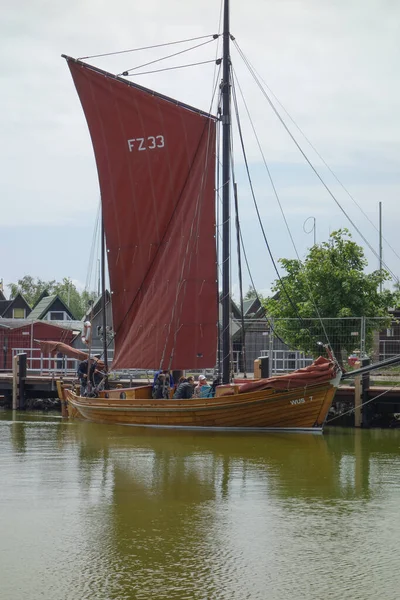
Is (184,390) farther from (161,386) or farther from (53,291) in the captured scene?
(53,291)

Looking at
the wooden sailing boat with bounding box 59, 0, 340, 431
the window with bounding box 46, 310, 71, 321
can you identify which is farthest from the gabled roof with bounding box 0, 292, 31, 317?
the wooden sailing boat with bounding box 59, 0, 340, 431

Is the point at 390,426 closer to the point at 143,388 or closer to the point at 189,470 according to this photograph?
the point at 143,388

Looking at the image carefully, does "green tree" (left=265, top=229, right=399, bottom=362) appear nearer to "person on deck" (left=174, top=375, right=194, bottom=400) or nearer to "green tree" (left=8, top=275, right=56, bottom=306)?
"person on deck" (left=174, top=375, right=194, bottom=400)

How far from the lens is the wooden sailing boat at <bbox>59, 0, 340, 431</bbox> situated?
2869cm

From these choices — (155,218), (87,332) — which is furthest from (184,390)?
(87,332)

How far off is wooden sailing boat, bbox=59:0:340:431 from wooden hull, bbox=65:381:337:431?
0.14 feet

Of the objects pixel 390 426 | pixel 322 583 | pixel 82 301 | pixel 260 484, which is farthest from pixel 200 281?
pixel 82 301

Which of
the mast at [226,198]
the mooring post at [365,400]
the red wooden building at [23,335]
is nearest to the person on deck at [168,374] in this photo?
the mast at [226,198]

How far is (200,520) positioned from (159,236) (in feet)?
53.5

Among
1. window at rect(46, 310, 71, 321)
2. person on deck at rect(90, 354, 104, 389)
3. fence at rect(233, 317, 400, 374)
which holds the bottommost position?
person on deck at rect(90, 354, 104, 389)

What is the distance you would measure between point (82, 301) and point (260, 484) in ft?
341

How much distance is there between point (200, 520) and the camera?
14.8m

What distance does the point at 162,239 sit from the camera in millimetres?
29984

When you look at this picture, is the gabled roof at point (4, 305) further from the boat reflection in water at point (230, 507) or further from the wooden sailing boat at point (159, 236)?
the boat reflection in water at point (230, 507)
